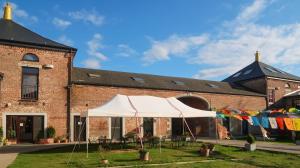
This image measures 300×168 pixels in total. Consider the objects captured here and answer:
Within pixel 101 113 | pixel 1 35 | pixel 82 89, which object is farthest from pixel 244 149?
pixel 1 35

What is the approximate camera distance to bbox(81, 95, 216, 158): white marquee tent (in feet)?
43.6

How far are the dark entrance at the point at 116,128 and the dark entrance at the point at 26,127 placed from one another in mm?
4353

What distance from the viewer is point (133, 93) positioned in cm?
2181

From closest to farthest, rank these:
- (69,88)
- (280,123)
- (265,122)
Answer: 1. (69,88)
2. (280,123)
3. (265,122)

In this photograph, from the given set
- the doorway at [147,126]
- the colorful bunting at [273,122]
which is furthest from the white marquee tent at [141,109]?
the colorful bunting at [273,122]

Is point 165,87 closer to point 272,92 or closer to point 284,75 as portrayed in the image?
point 272,92

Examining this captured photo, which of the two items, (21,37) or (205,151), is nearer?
(205,151)

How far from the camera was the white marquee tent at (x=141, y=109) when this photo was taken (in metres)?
13.3

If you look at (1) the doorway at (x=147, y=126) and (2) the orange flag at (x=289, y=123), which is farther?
(1) the doorway at (x=147, y=126)

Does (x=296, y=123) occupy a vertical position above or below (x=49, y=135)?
above

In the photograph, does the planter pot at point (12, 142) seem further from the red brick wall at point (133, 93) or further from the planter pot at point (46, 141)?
the red brick wall at point (133, 93)

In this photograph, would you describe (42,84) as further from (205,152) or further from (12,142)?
(205,152)

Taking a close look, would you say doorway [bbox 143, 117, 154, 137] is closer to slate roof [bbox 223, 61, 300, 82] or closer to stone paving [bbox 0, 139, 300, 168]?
stone paving [bbox 0, 139, 300, 168]

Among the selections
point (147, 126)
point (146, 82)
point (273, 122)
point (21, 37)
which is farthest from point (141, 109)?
point (273, 122)
